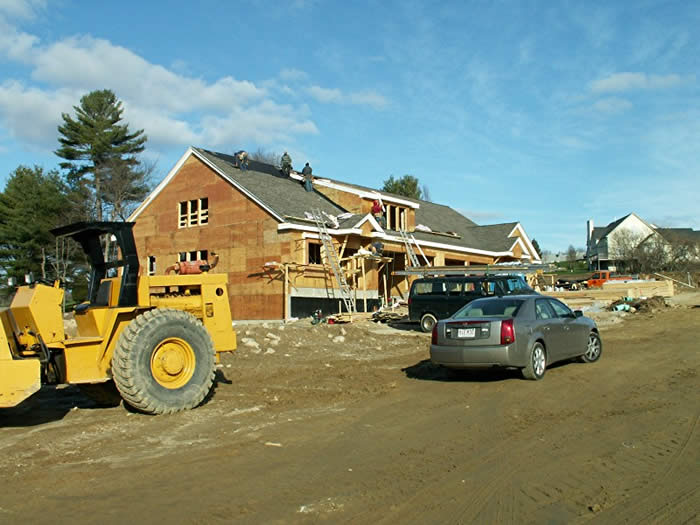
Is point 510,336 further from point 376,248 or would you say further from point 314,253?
point 314,253

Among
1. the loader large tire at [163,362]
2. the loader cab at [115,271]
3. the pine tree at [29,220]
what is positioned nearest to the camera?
the loader large tire at [163,362]

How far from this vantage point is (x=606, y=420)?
7.09m

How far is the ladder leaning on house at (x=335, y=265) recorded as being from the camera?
25.3 meters

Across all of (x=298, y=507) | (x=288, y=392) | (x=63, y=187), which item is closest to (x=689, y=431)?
(x=298, y=507)

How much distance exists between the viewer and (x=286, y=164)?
31797mm

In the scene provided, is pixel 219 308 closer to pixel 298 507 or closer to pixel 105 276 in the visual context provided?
pixel 105 276

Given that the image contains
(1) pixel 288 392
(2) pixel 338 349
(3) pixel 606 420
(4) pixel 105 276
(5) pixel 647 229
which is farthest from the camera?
(5) pixel 647 229

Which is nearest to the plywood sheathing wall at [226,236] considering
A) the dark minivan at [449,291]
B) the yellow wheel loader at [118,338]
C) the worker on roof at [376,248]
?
the worker on roof at [376,248]

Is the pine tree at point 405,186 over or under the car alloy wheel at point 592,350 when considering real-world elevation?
over

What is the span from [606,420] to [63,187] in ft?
149

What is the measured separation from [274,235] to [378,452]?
1935cm

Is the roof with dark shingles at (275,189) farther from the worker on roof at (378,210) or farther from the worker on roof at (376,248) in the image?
the worker on roof at (376,248)

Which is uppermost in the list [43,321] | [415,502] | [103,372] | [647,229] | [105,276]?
[647,229]

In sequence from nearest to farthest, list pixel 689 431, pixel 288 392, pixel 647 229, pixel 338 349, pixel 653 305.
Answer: pixel 689 431 < pixel 288 392 < pixel 338 349 < pixel 653 305 < pixel 647 229
